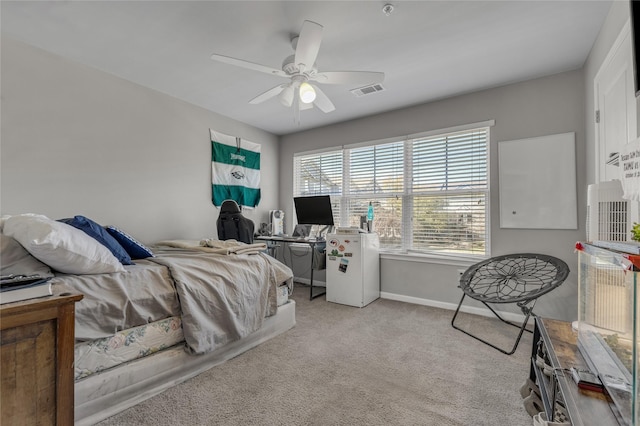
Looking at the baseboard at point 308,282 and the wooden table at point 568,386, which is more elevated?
the wooden table at point 568,386

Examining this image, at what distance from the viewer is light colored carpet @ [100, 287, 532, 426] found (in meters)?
1.60

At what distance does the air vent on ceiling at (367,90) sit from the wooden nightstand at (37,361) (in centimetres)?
314

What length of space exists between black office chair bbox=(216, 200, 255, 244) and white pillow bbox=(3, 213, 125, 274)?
6.10 feet

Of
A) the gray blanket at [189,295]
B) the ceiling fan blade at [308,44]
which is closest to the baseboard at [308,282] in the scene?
the gray blanket at [189,295]

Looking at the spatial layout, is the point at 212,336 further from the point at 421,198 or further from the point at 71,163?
the point at 421,198

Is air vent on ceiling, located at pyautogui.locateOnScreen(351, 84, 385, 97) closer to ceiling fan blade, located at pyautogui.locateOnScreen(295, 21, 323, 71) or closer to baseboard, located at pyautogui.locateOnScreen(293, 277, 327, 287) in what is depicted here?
ceiling fan blade, located at pyautogui.locateOnScreen(295, 21, 323, 71)

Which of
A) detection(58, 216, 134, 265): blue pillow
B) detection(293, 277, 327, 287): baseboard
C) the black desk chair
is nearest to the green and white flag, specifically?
detection(293, 277, 327, 287): baseboard

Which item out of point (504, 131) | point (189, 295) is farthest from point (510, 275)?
point (189, 295)

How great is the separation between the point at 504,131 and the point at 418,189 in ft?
3.70

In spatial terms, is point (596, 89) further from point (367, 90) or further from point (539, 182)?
point (367, 90)

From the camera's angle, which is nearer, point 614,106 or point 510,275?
point 614,106

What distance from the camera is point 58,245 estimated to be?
1.48 m

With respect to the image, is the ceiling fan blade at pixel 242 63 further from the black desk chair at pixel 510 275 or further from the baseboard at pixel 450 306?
the baseboard at pixel 450 306

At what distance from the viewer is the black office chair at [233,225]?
3.54 metres
